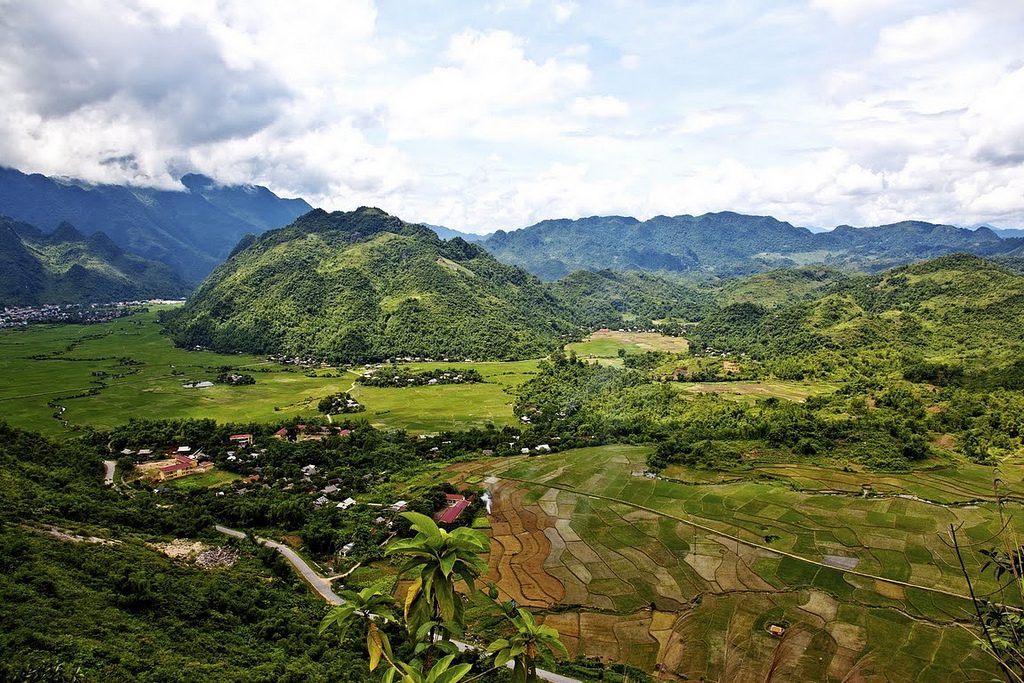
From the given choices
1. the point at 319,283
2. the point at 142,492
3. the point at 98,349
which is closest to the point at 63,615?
the point at 142,492

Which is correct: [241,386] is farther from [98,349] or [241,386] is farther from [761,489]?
[761,489]

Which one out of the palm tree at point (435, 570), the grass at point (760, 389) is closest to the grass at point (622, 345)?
the grass at point (760, 389)

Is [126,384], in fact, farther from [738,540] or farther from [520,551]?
[738,540]

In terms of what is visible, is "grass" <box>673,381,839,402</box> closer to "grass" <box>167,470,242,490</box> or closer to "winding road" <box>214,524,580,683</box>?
"winding road" <box>214,524,580,683</box>

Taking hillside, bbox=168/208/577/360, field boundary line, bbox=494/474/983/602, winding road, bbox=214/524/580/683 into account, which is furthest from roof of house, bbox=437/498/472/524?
hillside, bbox=168/208/577/360

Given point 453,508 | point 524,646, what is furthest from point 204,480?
point 524,646

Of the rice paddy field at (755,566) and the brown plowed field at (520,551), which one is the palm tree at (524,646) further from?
the brown plowed field at (520,551)
